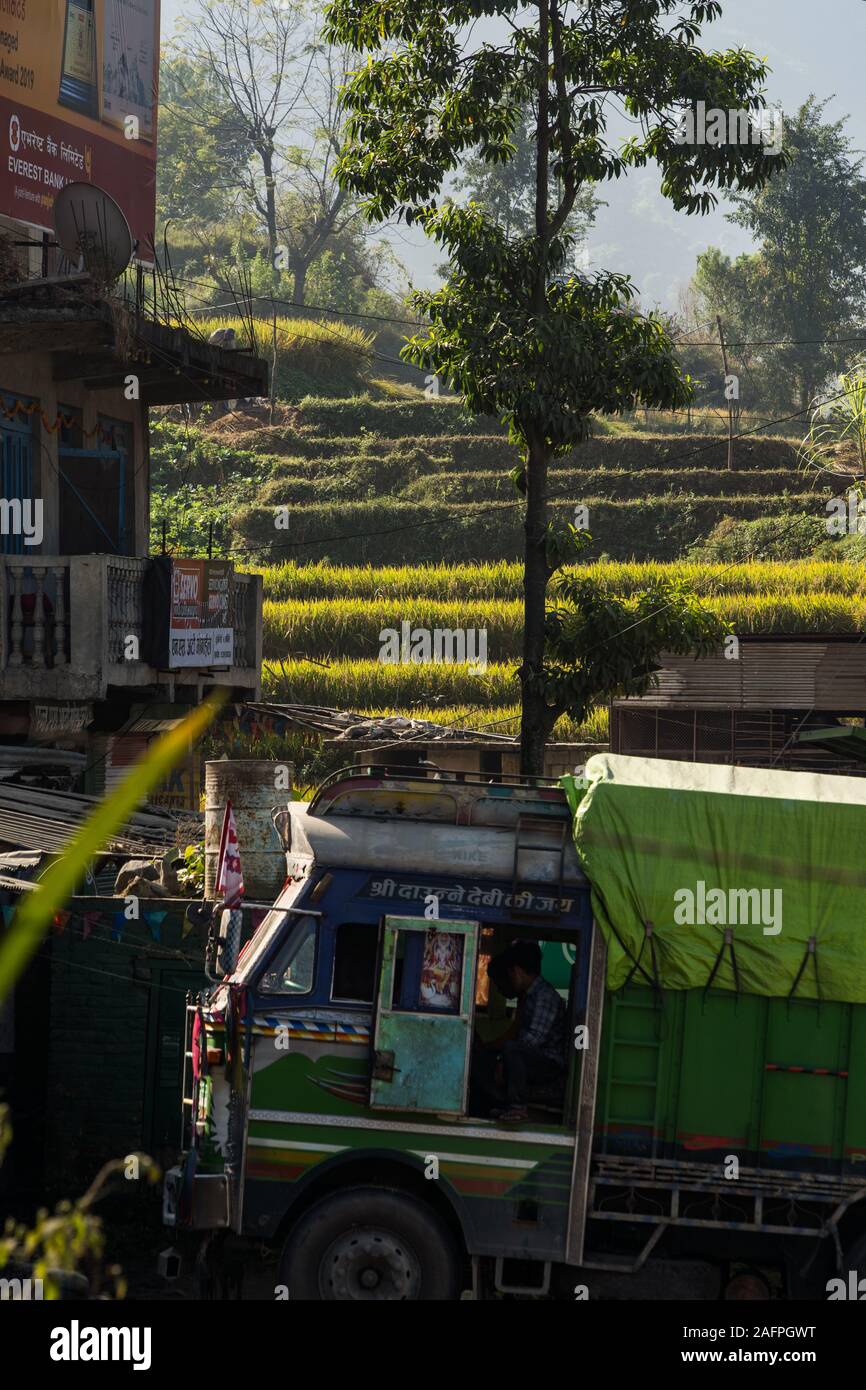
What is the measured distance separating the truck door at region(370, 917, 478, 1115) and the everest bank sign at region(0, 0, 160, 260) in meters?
14.2

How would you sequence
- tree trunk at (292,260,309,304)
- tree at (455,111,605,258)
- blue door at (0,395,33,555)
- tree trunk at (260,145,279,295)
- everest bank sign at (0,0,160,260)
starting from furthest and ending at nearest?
tree at (455,111,605,258)
tree trunk at (292,260,309,304)
tree trunk at (260,145,279,295)
everest bank sign at (0,0,160,260)
blue door at (0,395,33,555)

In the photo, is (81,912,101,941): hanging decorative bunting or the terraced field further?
the terraced field

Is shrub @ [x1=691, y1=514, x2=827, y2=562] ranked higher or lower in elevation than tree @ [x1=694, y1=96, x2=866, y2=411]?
lower

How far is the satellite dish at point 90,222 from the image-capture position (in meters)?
18.6

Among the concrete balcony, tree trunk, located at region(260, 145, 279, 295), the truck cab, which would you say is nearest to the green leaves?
the concrete balcony

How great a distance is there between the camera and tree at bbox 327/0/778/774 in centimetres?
1488

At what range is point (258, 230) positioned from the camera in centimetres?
8031

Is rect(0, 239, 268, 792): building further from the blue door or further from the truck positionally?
the truck

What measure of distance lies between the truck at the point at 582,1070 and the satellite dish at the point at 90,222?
12390mm

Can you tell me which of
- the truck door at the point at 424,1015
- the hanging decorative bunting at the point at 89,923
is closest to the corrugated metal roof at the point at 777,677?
the hanging decorative bunting at the point at 89,923

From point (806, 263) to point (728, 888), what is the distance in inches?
2651

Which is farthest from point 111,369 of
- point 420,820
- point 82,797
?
point 420,820

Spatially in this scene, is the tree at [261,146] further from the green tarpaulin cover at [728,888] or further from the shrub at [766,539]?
the green tarpaulin cover at [728,888]

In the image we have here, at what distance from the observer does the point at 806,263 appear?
70250mm
